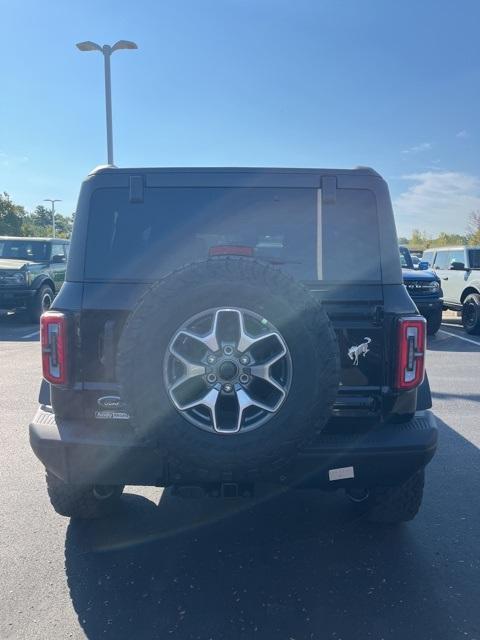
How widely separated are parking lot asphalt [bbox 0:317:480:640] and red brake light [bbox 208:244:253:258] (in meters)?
1.64

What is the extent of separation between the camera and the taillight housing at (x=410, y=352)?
2.57m

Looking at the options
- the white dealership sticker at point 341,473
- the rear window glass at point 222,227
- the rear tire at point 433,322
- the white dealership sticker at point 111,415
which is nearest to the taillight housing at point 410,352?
the rear window glass at point 222,227

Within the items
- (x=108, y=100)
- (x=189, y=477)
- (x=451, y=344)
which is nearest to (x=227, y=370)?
(x=189, y=477)

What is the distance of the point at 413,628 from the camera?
2.37 m

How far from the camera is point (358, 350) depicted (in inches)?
103

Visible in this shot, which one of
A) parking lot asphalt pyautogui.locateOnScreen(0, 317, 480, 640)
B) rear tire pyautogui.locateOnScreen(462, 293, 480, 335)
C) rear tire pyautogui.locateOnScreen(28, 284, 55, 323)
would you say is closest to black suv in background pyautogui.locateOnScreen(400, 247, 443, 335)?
rear tire pyautogui.locateOnScreen(462, 293, 480, 335)

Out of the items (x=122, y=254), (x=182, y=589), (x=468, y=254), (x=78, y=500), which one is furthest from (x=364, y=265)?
(x=468, y=254)

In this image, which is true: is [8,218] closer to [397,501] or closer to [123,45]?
[123,45]

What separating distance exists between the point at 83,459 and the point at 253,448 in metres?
0.82

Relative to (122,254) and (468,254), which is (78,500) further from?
(468,254)

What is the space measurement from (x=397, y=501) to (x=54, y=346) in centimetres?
209

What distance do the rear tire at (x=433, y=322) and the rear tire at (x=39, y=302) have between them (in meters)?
8.33

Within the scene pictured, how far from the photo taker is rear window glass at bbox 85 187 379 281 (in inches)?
110

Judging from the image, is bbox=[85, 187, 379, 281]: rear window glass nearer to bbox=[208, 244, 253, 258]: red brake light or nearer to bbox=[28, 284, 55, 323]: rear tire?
bbox=[208, 244, 253, 258]: red brake light
